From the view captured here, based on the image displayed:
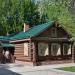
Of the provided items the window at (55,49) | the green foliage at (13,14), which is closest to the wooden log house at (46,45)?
the window at (55,49)

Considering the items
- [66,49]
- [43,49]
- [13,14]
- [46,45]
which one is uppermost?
[13,14]

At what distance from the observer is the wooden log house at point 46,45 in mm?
33500

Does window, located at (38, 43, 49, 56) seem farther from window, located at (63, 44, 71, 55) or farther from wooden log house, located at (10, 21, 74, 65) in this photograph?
window, located at (63, 44, 71, 55)

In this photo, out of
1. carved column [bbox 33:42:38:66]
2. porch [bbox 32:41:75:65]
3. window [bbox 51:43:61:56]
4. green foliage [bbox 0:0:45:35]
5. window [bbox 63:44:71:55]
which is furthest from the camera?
green foliage [bbox 0:0:45:35]

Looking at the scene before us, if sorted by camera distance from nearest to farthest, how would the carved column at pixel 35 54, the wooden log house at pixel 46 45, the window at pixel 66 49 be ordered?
the carved column at pixel 35 54, the wooden log house at pixel 46 45, the window at pixel 66 49

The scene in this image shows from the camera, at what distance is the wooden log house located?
33.5 meters

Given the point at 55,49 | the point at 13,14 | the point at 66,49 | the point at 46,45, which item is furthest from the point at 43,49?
the point at 13,14

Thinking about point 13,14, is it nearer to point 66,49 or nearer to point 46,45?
point 66,49

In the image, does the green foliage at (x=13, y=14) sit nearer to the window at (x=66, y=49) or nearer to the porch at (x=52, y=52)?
the window at (x=66, y=49)

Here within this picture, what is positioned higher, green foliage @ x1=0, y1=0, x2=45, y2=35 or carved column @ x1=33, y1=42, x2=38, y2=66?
green foliage @ x1=0, y1=0, x2=45, y2=35

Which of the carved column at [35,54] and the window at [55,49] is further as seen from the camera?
the window at [55,49]

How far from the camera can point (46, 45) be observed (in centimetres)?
3478

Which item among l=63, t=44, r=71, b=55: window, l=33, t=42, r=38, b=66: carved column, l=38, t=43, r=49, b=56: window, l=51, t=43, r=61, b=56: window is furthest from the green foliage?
l=33, t=42, r=38, b=66: carved column

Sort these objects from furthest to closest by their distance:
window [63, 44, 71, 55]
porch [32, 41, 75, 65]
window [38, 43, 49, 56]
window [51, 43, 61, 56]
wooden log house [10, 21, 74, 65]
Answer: window [63, 44, 71, 55], window [51, 43, 61, 56], window [38, 43, 49, 56], porch [32, 41, 75, 65], wooden log house [10, 21, 74, 65]
